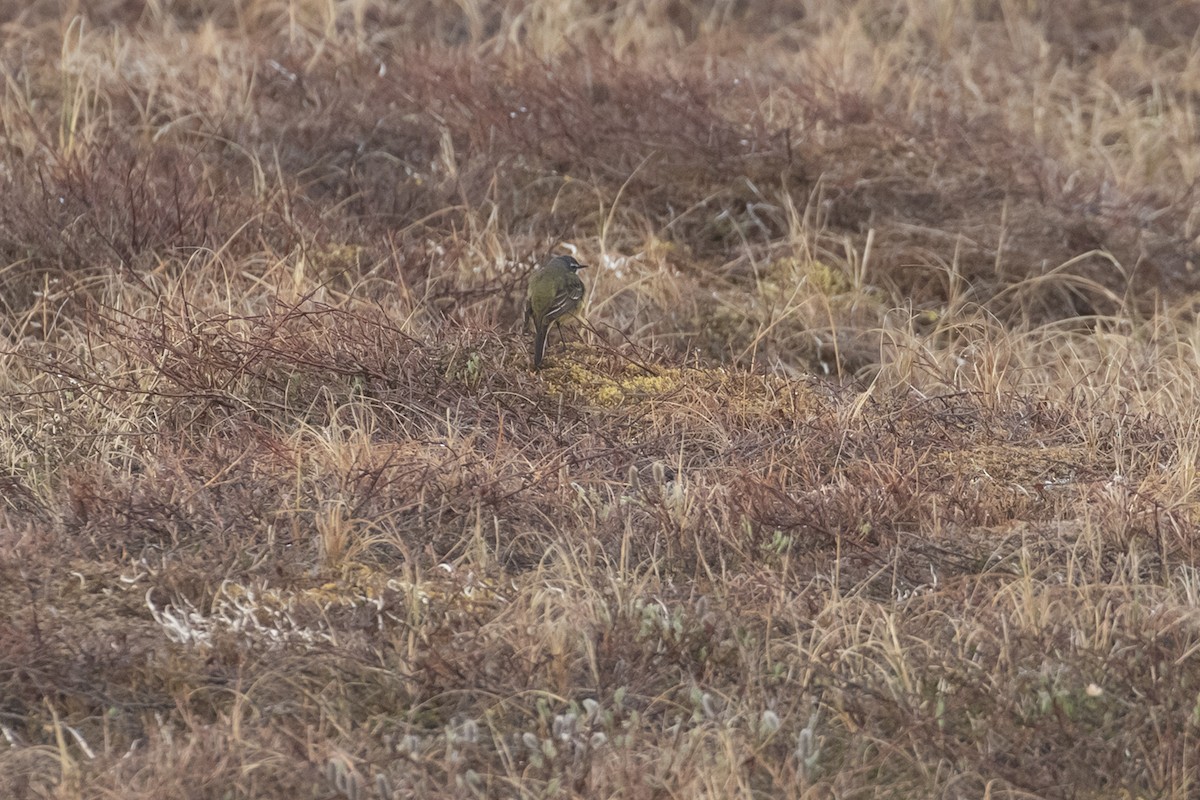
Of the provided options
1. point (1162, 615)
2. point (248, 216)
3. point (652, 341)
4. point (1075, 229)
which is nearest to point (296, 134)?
point (248, 216)

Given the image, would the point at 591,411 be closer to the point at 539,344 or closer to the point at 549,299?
the point at 539,344

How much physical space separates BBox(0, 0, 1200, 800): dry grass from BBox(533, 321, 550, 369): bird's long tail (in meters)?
0.07

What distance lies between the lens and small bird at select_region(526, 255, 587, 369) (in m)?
4.85

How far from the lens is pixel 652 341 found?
5.32 meters

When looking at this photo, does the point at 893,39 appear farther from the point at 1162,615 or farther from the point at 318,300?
the point at 1162,615

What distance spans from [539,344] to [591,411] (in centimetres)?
29

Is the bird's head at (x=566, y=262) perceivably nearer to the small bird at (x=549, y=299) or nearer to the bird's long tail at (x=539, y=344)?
the small bird at (x=549, y=299)

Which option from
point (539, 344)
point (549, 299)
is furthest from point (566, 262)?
point (539, 344)

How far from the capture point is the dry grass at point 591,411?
127 inches

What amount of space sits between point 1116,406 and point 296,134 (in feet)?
11.7

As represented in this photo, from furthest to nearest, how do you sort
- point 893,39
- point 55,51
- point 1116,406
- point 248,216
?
point 893,39, point 55,51, point 248,216, point 1116,406

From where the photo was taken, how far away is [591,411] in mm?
4676

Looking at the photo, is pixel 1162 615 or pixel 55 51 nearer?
pixel 1162 615

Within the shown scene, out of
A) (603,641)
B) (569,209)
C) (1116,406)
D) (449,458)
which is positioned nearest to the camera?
(603,641)
